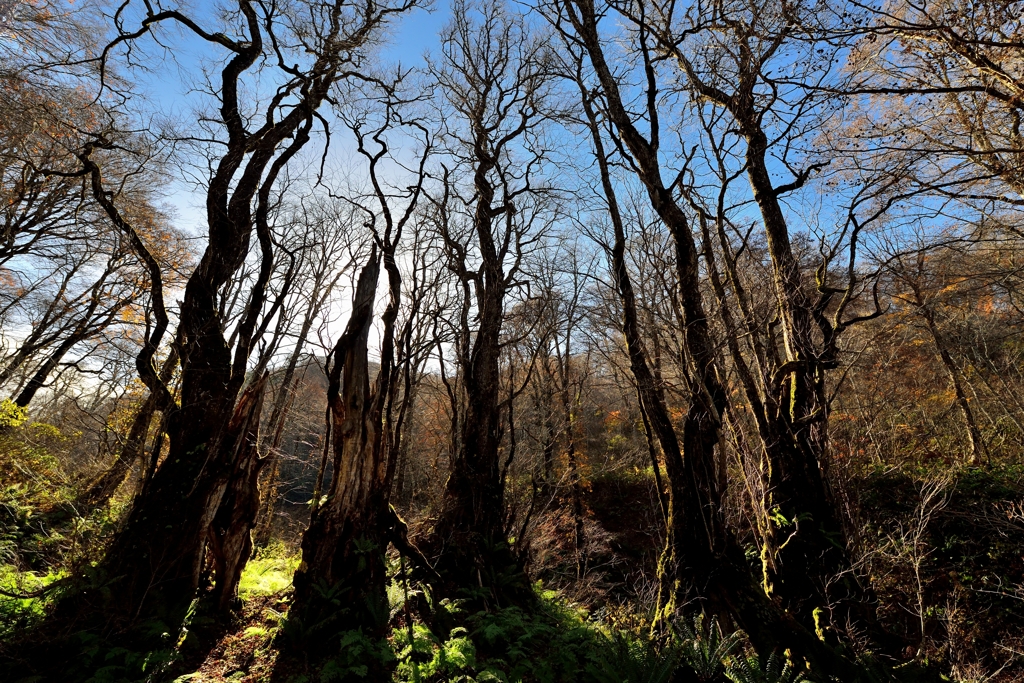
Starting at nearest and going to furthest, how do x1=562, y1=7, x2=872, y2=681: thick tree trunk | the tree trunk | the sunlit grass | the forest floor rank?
1. the forest floor
2. x1=562, y1=7, x2=872, y2=681: thick tree trunk
3. the sunlit grass
4. the tree trunk

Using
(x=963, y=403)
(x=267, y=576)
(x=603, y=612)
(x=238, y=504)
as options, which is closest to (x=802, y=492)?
(x=603, y=612)

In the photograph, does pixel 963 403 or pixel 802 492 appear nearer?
pixel 802 492

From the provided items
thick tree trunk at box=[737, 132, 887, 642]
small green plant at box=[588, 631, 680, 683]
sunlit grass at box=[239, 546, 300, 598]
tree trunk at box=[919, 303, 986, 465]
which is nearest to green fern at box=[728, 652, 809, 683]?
small green plant at box=[588, 631, 680, 683]

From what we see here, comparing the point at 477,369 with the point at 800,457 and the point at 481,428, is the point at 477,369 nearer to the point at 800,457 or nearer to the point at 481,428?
the point at 481,428

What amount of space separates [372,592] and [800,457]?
5726mm

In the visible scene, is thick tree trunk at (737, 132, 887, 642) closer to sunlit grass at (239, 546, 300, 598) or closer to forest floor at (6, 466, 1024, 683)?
forest floor at (6, 466, 1024, 683)

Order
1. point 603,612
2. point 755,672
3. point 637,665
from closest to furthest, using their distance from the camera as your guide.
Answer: point 755,672 < point 637,665 < point 603,612

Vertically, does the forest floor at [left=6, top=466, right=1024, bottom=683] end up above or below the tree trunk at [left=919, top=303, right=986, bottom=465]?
below

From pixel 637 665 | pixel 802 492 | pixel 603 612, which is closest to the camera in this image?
pixel 637 665

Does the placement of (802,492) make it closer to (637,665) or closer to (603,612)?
(637,665)

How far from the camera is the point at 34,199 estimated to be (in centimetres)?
891

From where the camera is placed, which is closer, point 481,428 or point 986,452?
point 481,428

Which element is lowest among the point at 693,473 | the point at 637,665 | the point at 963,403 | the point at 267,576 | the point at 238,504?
the point at 267,576

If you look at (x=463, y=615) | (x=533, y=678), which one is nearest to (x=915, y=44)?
(x=533, y=678)
